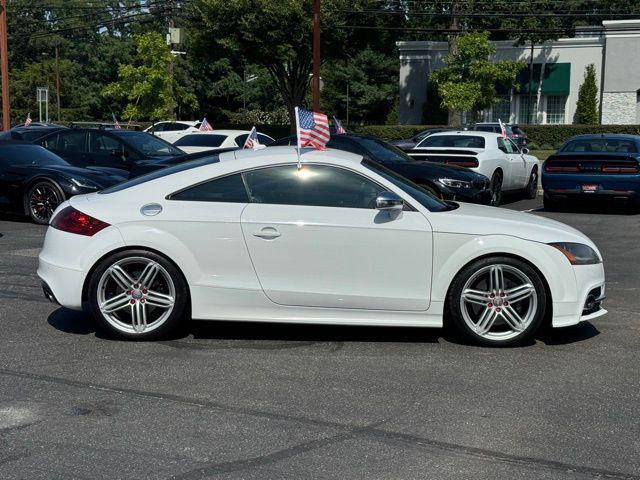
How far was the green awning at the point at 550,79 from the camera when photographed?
2060 inches

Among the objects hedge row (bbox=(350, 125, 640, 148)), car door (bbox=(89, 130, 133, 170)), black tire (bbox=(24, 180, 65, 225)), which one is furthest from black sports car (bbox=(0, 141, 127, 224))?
hedge row (bbox=(350, 125, 640, 148))

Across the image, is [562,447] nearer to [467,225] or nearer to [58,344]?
[467,225]

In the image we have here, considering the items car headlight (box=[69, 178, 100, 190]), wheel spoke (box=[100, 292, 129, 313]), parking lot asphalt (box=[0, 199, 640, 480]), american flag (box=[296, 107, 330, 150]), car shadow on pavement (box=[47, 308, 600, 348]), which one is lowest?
car shadow on pavement (box=[47, 308, 600, 348])

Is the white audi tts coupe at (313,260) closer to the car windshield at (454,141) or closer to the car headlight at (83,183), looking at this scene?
the car headlight at (83,183)

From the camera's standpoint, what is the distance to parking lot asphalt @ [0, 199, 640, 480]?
4379 mm

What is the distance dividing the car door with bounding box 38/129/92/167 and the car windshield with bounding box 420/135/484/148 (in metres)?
6.77

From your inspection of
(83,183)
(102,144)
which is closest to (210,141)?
(102,144)

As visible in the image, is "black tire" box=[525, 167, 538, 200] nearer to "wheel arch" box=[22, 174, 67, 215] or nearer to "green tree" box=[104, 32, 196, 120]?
"wheel arch" box=[22, 174, 67, 215]

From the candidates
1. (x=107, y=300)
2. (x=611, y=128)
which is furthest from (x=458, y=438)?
(x=611, y=128)

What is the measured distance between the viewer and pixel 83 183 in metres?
13.9

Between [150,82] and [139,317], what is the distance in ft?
129

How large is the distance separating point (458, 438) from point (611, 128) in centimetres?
4189

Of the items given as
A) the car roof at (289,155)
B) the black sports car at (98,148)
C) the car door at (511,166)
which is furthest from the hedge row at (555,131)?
the car roof at (289,155)

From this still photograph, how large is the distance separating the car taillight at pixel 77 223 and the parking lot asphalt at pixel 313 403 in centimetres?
85
